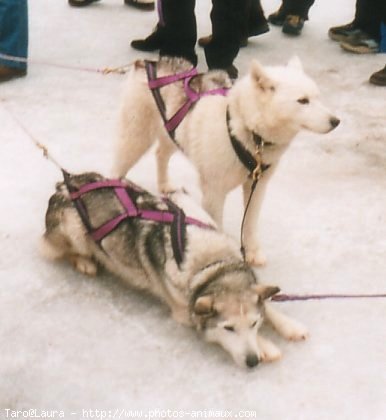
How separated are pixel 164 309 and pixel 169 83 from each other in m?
0.95

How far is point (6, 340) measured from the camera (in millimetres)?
2352

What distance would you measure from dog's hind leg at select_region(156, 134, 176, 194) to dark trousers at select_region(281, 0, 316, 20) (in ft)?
8.78

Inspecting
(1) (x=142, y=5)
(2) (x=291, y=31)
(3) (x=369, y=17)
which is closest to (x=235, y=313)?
(3) (x=369, y=17)

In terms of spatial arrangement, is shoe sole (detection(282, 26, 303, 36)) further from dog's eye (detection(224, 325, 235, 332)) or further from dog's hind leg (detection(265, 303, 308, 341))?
dog's eye (detection(224, 325, 235, 332))

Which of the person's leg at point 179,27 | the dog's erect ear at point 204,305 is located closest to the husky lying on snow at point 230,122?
the dog's erect ear at point 204,305

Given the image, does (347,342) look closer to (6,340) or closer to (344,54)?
(6,340)

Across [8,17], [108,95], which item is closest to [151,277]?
[108,95]

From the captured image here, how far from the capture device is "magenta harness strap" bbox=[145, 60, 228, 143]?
8.75ft

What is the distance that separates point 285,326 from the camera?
2352 mm

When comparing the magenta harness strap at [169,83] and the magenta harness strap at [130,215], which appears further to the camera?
the magenta harness strap at [169,83]

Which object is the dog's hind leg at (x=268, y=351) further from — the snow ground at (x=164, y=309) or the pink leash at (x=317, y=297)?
the pink leash at (x=317, y=297)

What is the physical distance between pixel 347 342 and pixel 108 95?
2588 mm

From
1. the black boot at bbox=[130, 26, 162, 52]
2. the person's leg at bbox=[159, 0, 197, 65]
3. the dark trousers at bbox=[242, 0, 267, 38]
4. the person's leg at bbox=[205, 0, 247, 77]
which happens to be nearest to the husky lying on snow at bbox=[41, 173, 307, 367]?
the person's leg at bbox=[205, 0, 247, 77]

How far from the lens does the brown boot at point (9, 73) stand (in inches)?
174
